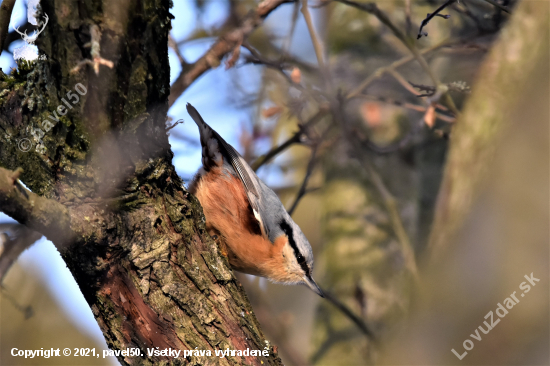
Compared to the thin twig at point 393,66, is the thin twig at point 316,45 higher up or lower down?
higher up

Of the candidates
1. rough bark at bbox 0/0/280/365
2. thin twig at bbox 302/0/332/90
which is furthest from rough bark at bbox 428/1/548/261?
rough bark at bbox 0/0/280/365

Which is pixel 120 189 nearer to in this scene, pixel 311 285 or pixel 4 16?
pixel 4 16

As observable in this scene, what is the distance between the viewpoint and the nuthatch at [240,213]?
2.80 m

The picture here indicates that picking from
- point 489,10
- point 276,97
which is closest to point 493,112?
point 489,10

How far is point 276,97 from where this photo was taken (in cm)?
421

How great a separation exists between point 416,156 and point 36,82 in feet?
14.4

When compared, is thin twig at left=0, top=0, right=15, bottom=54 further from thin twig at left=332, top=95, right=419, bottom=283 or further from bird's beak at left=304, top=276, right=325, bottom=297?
bird's beak at left=304, top=276, right=325, bottom=297

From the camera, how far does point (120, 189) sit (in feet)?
5.51

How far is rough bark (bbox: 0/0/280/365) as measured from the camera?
1415mm

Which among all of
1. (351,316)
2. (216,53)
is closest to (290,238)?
(351,316)

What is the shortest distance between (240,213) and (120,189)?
3.99 ft

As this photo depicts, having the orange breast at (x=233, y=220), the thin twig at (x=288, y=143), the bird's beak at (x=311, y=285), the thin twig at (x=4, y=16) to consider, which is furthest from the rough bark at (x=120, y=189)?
the thin twig at (x=288, y=143)

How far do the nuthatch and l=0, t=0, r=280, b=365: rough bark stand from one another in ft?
2.68

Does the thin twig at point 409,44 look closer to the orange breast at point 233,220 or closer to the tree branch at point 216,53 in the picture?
the tree branch at point 216,53
